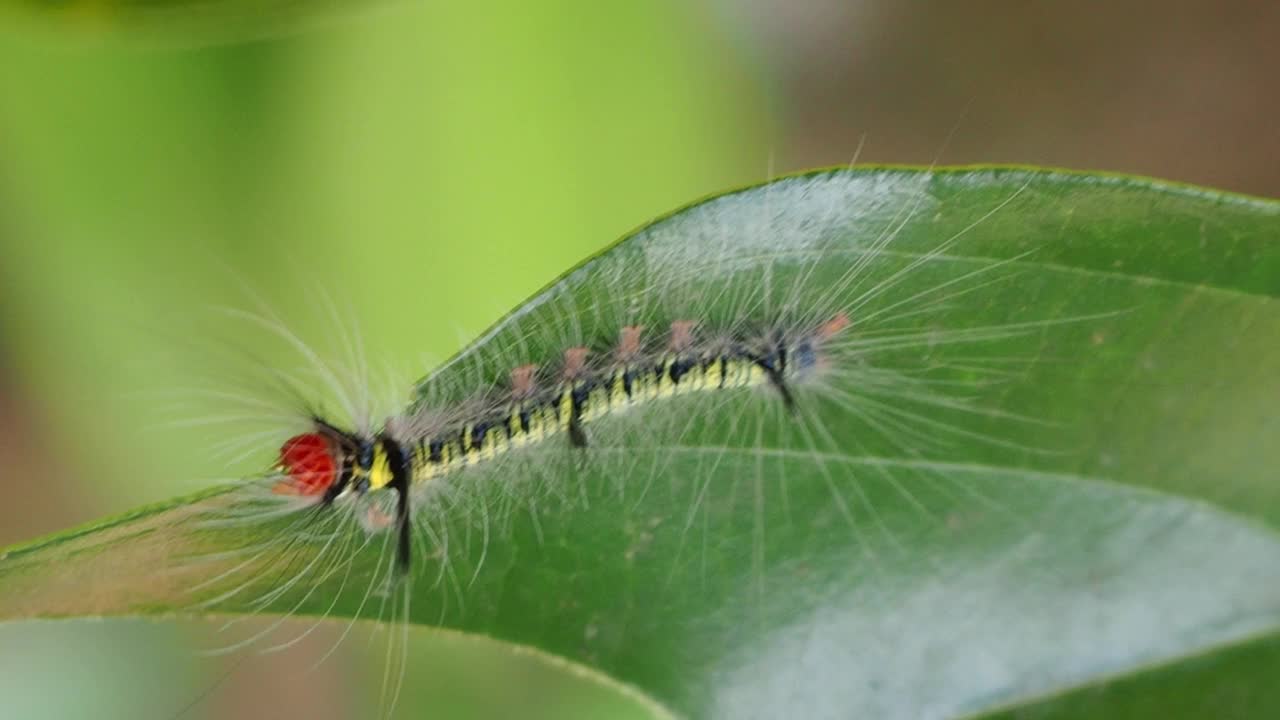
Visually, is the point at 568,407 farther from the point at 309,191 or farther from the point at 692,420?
the point at 309,191

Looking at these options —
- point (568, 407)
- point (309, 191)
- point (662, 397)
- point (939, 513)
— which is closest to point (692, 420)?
point (662, 397)

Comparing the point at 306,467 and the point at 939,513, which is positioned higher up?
the point at 306,467

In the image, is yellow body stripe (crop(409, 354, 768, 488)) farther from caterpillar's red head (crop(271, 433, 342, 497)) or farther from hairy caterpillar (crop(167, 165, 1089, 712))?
caterpillar's red head (crop(271, 433, 342, 497))

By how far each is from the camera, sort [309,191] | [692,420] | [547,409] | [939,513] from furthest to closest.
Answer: [309,191] → [547,409] → [692,420] → [939,513]

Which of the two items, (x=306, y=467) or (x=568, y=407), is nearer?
(x=306, y=467)

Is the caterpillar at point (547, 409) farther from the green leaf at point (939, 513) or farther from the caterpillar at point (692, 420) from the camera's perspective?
the green leaf at point (939, 513)

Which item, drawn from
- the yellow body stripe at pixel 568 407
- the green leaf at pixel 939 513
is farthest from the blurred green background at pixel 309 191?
the green leaf at pixel 939 513

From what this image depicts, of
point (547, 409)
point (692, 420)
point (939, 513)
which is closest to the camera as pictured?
point (939, 513)
